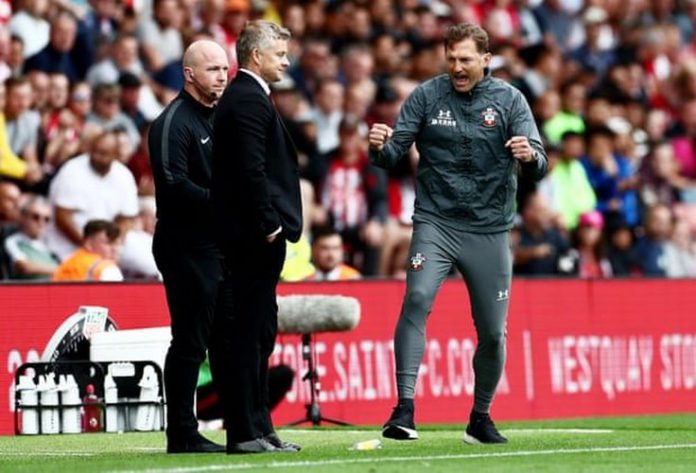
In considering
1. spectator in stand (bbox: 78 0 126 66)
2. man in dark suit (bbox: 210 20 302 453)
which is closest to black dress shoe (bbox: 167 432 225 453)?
man in dark suit (bbox: 210 20 302 453)

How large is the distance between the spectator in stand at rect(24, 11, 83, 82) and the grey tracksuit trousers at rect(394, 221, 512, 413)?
306 inches

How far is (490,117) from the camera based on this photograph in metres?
11.3

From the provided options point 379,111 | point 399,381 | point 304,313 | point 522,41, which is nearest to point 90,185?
point 304,313

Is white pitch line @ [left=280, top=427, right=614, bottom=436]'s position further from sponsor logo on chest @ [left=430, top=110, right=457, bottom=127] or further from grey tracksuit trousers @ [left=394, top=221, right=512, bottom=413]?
sponsor logo on chest @ [left=430, top=110, right=457, bottom=127]

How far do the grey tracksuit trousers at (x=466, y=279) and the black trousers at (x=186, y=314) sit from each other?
120 centimetres

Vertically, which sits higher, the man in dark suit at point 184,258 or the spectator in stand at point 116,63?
the spectator in stand at point 116,63

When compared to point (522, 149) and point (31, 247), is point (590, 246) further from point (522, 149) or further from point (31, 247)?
point (522, 149)

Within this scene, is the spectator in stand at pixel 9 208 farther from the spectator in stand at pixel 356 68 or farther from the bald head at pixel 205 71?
the bald head at pixel 205 71

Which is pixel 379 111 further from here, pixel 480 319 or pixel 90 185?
pixel 480 319

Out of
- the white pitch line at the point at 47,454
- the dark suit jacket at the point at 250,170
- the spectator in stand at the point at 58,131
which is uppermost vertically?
the spectator in stand at the point at 58,131

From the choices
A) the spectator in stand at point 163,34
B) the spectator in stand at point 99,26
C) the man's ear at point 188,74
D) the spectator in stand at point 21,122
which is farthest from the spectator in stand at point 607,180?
the man's ear at point 188,74

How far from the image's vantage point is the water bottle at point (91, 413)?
13.3 m

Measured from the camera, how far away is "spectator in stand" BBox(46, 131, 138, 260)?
1652 cm

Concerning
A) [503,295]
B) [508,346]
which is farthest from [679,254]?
[503,295]
